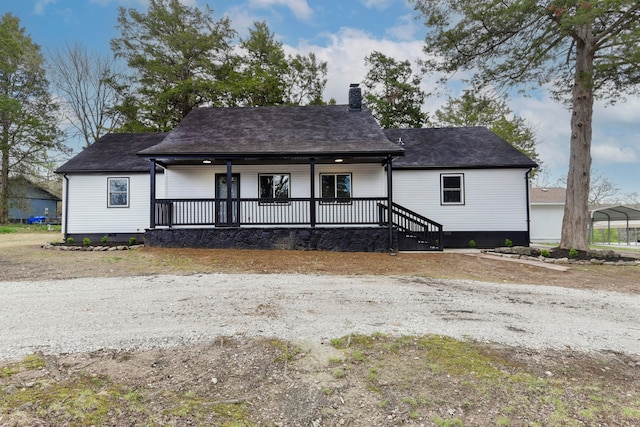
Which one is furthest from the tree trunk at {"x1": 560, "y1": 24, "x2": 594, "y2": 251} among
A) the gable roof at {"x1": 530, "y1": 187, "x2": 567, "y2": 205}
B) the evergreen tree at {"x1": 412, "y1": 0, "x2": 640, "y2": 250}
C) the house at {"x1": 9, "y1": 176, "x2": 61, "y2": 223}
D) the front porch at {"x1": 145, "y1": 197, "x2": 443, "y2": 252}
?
the house at {"x1": 9, "y1": 176, "x2": 61, "y2": 223}

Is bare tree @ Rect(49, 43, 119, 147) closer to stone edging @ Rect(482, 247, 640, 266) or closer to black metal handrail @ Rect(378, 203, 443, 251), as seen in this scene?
black metal handrail @ Rect(378, 203, 443, 251)

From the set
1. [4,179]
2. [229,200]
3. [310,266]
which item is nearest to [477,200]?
[310,266]

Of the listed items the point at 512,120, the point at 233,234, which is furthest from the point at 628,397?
the point at 512,120

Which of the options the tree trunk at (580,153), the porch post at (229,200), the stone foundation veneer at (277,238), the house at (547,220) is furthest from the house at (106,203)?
the house at (547,220)

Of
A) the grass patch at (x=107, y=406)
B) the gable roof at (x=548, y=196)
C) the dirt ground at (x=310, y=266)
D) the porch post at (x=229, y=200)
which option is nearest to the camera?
the grass patch at (x=107, y=406)

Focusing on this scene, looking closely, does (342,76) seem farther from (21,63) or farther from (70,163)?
(21,63)

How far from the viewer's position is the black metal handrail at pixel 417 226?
39.0 ft

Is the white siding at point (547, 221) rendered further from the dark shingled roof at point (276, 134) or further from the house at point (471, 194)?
the dark shingled roof at point (276, 134)

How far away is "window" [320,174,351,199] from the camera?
13.2 meters

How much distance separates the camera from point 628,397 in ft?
7.97

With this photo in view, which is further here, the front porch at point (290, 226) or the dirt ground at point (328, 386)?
the front porch at point (290, 226)

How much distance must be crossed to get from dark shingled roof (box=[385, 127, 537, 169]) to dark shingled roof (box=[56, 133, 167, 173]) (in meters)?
11.2

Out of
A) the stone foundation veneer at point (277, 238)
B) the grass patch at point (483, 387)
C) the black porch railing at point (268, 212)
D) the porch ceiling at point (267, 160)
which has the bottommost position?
the grass patch at point (483, 387)

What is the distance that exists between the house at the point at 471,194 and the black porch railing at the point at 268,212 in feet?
8.00
